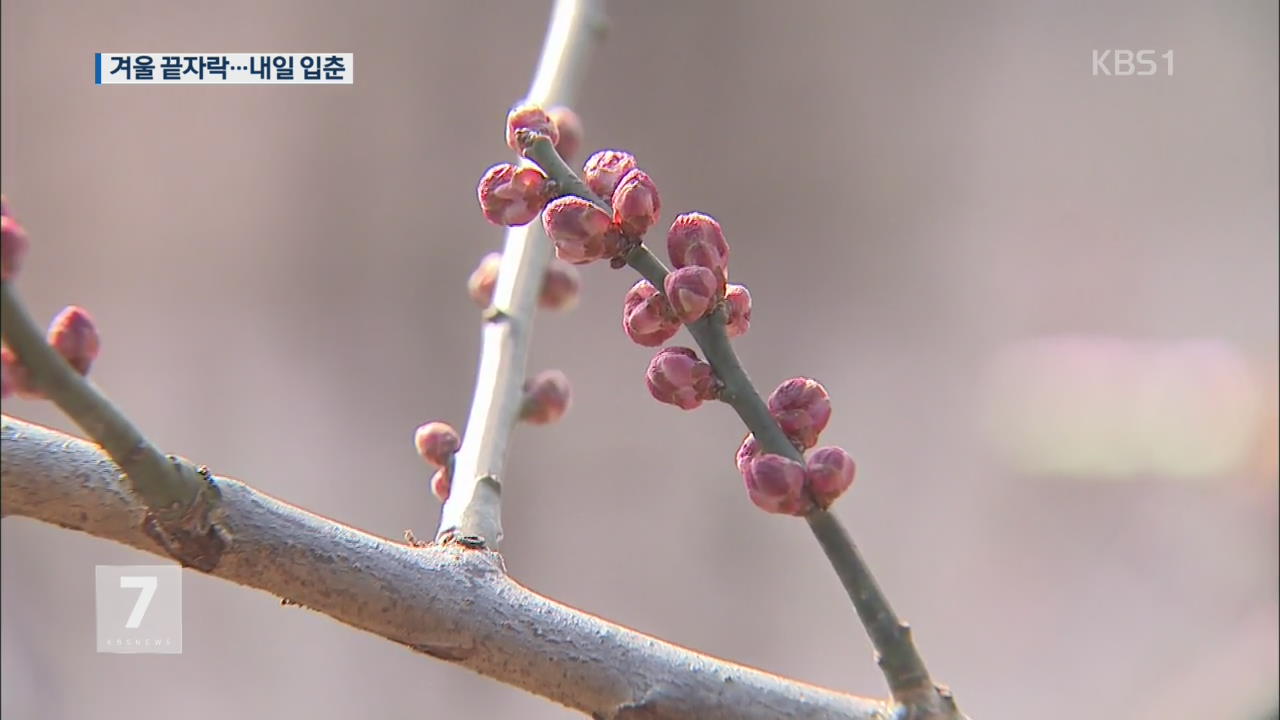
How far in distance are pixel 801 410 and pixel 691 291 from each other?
58mm

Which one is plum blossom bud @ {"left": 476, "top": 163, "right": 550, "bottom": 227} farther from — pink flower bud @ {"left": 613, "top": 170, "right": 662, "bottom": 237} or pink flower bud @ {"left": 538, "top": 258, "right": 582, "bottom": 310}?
pink flower bud @ {"left": 538, "top": 258, "right": 582, "bottom": 310}

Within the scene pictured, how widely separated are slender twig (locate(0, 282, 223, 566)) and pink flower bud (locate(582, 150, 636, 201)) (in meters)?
0.14

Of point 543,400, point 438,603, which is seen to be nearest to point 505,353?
point 543,400

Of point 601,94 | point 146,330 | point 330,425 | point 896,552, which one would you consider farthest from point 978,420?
point 146,330

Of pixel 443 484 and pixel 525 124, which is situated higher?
pixel 525 124

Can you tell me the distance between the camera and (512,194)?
0.95 feet

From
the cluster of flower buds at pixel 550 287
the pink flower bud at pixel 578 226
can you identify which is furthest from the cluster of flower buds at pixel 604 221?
the cluster of flower buds at pixel 550 287

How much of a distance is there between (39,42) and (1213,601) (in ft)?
3.57

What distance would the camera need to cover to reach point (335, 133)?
0.84m

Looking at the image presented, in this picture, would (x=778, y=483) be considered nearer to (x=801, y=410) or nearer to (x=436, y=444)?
(x=801, y=410)

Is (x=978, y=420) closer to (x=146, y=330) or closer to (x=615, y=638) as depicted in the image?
(x=615, y=638)

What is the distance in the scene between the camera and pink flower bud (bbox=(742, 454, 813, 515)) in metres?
0.28

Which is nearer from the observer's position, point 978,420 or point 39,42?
point 39,42

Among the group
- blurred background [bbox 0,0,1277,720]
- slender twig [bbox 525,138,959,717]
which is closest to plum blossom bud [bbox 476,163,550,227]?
slender twig [bbox 525,138,959,717]
